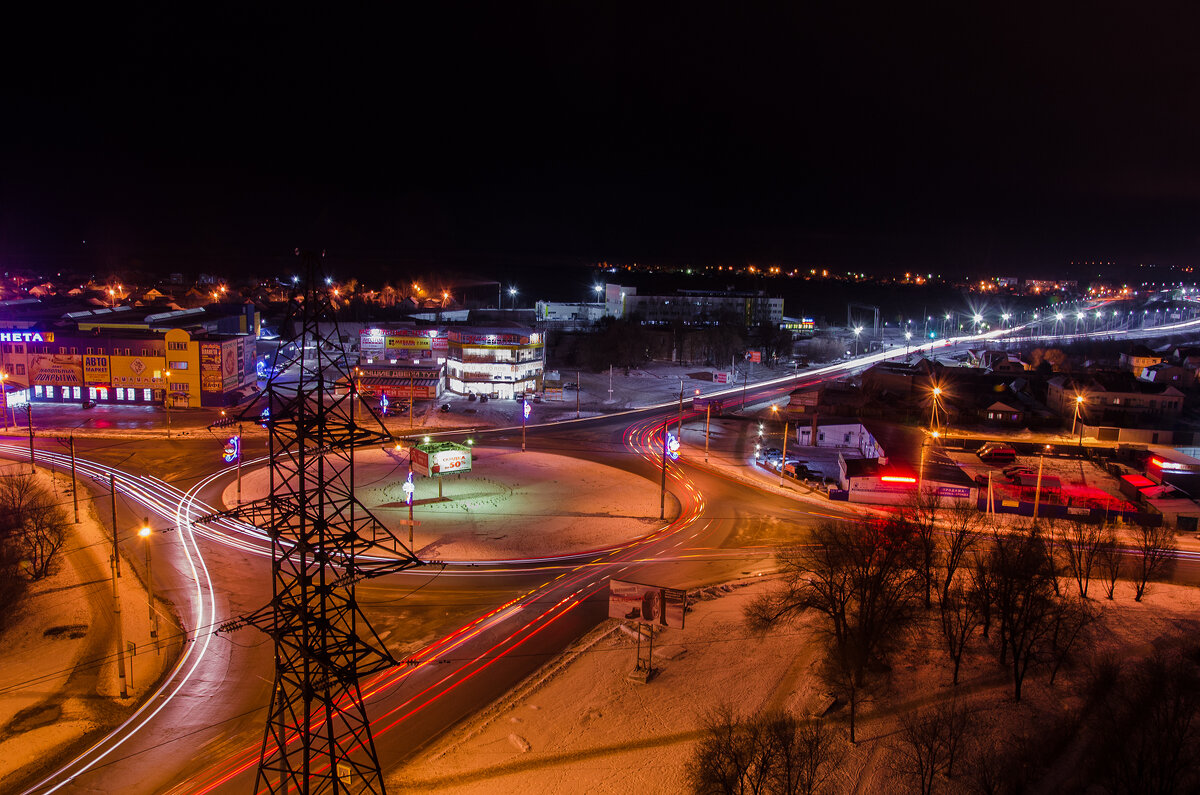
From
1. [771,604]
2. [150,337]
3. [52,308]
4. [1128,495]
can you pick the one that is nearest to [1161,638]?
[771,604]

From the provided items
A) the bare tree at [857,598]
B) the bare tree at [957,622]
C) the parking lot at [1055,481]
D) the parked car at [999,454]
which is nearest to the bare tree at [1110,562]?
the bare tree at [957,622]

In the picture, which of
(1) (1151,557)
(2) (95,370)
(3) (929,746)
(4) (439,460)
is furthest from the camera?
(2) (95,370)

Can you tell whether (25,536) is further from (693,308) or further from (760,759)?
(693,308)

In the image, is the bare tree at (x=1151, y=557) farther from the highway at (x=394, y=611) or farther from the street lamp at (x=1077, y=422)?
the street lamp at (x=1077, y=422)

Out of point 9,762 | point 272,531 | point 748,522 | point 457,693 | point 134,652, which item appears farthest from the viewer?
point 748,522

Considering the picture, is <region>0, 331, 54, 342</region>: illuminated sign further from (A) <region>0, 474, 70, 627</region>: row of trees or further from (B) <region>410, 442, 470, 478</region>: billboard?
(B) <region>410, 442, 470, 478</region>: billboard

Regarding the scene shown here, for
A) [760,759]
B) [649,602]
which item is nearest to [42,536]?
[649,602]

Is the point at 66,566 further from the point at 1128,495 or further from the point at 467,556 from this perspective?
the point at 1128,495
